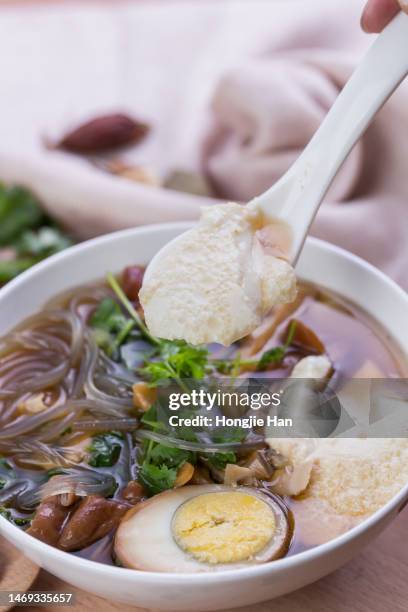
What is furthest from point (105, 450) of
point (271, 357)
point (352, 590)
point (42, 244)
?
point (42, 244)

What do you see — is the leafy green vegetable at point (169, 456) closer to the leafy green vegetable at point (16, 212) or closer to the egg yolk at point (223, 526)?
the egg yolk at point (223, 526)

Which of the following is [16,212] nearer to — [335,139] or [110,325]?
[110,325]

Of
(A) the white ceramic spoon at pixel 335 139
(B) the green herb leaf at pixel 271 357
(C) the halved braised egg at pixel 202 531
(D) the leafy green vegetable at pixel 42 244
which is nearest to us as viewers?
(C) the halved braised egg at pixel 202 531

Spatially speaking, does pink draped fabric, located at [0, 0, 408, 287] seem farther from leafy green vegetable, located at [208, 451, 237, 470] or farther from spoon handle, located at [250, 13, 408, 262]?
leafy green vegetable, located at [208, 451, 237, 470]

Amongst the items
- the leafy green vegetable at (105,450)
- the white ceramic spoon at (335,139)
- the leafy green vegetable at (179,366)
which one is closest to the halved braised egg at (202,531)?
the leafy green vegetable at (105,450)

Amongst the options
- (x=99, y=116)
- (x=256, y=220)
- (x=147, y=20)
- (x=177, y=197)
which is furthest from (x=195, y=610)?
(x=147, y=20)

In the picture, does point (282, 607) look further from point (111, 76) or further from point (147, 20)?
point (147, 20)

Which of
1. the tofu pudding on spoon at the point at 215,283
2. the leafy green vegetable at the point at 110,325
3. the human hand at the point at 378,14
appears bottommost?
the leafy green vegetable at the point at 110,325
